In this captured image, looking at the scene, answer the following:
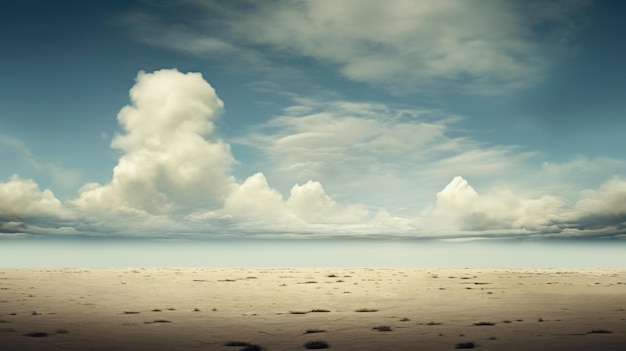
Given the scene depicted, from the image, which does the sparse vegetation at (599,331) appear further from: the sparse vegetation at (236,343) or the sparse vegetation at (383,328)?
the sparse vegetation at (236,343)

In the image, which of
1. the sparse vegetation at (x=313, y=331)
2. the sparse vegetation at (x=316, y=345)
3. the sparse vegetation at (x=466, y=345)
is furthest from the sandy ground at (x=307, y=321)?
the sparse vegetation at (x=316, y=345)

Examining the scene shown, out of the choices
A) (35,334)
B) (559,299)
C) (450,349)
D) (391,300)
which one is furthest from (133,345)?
(559,299)

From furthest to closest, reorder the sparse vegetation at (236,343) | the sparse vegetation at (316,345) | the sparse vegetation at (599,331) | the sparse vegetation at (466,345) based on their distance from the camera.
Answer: the sparse vegetation at (599,331)
the sparse vegetation at (236,343)
the sparse vegetation at (316,345)
the sparse vegetation at (466,345)

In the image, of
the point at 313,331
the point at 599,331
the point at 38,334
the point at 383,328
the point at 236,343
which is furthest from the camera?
the point at 383,328

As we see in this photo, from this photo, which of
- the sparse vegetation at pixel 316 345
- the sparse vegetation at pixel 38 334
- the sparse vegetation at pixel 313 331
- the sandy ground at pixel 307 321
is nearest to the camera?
the sparse vegetation at pixel 316 345

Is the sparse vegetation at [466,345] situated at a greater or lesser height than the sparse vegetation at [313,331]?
greater

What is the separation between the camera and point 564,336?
35719 millimetres

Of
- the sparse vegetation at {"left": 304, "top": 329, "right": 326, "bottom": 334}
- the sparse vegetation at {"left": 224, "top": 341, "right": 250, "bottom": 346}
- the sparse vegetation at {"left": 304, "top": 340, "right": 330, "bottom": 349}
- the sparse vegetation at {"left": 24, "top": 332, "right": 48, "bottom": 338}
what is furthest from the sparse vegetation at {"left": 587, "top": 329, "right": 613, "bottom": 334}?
the sparse vegetation at {"left": 24, "top": 332, "right": 48, "bottom": 338}

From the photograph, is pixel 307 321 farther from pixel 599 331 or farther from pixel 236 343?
pixel 599 331

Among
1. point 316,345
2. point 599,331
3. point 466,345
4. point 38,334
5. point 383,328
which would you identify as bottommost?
point 599,331

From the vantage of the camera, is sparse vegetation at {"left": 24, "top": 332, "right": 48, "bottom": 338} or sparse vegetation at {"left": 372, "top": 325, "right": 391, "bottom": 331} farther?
sparse vegetation at {"left": 372, "top": 325, "right": 391, "bottom": 331}

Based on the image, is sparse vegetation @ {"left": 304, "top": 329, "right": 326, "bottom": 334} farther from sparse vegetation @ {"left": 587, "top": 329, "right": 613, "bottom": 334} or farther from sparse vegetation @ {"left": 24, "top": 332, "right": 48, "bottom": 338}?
sparse vegetation @ {"left": 587, "top": 329, "right": 613, "bottom": 334}

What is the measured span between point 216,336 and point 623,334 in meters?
26.1

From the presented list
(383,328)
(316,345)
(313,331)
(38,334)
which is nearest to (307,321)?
(313,331)
